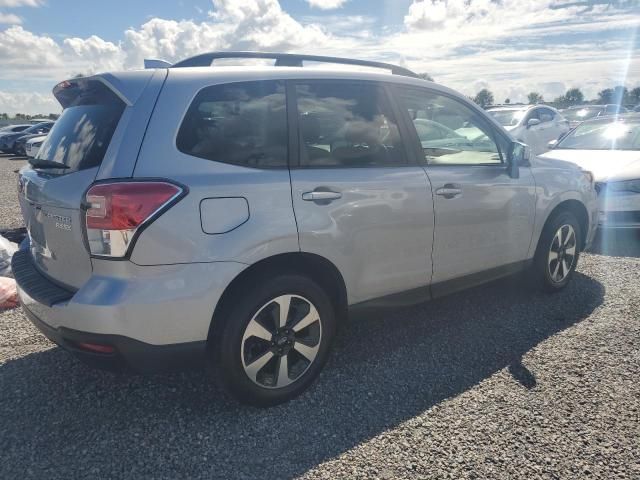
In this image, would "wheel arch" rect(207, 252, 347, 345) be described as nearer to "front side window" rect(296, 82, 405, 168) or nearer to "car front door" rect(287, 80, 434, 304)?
"car front door" rect(287, 80, 434, 304)

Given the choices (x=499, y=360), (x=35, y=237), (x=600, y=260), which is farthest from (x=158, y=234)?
(x=600, y=260)

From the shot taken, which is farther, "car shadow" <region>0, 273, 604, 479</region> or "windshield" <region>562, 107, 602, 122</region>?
"windshield" <region>562, 107, 602, 122</region>

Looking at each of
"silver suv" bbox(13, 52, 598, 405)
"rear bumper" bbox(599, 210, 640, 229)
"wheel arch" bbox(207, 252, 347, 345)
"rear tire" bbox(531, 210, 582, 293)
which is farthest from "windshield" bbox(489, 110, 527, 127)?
"wheel arch" bbox(207, 252, 347, 345)

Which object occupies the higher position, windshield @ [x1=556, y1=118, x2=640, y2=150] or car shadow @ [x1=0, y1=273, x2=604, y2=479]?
windshield @ [x1=556, y1=118, x2=640, y2=150]

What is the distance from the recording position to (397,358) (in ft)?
11.1

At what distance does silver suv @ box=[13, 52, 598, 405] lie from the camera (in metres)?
2.27

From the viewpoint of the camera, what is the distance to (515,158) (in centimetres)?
370

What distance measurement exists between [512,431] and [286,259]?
1.47 metres

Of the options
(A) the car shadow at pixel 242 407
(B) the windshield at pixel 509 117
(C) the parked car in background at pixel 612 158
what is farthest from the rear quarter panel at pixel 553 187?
(B) the windshield at pixel 509 117

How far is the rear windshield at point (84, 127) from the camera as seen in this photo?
241cm

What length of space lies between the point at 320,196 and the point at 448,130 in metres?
1.39

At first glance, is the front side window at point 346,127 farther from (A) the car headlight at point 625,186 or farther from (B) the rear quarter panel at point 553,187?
(A) the car headlight at point 625,186

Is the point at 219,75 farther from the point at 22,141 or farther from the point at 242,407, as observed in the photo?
the point at 22,141

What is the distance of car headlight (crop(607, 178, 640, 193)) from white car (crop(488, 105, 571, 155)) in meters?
5.74
